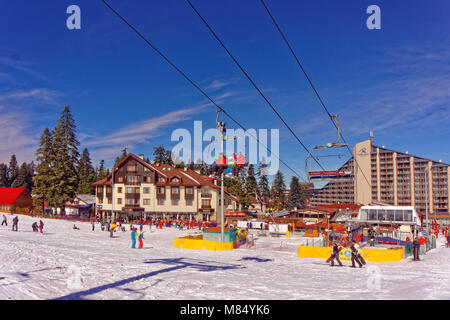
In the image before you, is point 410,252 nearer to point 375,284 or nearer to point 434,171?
point 375,284

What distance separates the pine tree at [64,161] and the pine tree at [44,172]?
897 mm

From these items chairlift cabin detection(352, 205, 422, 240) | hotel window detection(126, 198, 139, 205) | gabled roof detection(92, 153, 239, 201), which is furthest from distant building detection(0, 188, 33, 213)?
chairlift cabin detection(352, 205, 422, 240)

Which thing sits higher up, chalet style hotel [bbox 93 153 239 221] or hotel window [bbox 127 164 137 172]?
hotel window [bbox 127 164 137 172]

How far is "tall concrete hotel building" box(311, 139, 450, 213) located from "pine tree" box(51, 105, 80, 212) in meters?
70.0

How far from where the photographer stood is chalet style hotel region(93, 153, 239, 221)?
59.8 m

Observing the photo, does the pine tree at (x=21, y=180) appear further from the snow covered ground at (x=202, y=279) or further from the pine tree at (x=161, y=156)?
the snow covered ground at (x=202, y=279)

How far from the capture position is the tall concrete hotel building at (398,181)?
93.2m

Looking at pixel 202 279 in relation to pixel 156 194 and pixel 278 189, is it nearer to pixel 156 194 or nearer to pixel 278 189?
pixel 156 194

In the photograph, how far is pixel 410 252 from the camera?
22.9 m

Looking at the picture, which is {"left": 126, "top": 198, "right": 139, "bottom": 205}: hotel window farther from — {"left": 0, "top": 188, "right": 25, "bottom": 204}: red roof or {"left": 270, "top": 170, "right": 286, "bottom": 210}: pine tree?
{"left": 270, "top": 170, "right": 286, "bottom": 210}: pine tree

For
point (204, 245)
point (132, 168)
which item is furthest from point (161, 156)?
point (204, 245)

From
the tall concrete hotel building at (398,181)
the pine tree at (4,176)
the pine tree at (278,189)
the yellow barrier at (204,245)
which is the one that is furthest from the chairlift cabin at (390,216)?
the pine tree at (4,176)

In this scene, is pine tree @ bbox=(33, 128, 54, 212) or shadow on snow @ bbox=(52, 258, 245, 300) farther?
pine tree @ bbox=(33, 128, 54, 212)
